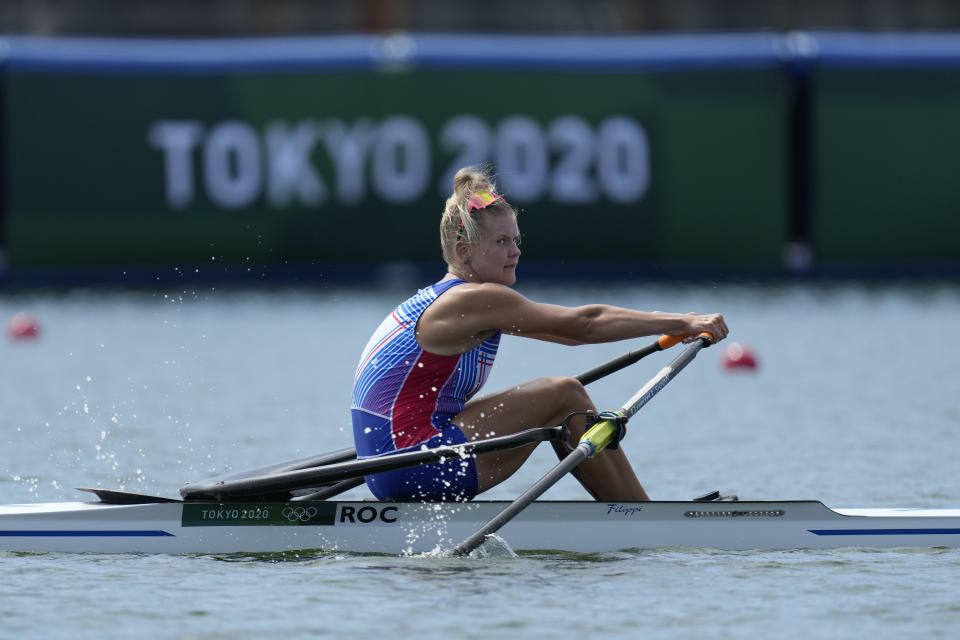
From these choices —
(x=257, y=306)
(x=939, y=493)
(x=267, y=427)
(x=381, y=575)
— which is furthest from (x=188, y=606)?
(x=257, y=306)

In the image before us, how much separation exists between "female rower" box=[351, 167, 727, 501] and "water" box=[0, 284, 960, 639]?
0.33 meters

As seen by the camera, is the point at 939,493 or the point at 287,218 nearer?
the point at 939,493

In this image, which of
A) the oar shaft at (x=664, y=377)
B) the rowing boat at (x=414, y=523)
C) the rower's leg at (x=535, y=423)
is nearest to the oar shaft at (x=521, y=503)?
the rowing boat at (x=414, y=523)

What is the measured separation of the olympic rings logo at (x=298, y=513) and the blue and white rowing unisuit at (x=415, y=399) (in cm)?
29

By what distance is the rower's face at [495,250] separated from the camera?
6.22 meters

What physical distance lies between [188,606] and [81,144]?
12.1 meters

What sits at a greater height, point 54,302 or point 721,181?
point 721,181

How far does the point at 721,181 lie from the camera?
57.2 feet

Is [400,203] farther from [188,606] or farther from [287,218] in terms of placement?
[188,606]

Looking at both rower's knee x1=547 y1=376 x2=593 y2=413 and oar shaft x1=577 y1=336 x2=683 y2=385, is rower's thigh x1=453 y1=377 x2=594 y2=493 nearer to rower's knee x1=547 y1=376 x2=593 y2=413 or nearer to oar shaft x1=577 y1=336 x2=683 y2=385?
rower's knee x1=547 y1=376 x2=593 y2=413

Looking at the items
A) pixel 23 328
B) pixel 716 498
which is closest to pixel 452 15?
pixel 23 328

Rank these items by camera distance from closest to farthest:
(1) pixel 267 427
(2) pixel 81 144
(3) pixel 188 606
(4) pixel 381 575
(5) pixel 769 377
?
1. (3) pixel 188 606
2. (4) pixel 381 575
3. (1) pixel 267 427
4. (5) pixel 769 377
5. (2) pixel 81 144

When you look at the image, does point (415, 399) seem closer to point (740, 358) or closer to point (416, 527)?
point (416, 527)

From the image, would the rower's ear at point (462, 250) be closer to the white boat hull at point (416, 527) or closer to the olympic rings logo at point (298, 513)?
the white boat hull at point (416, 527)
